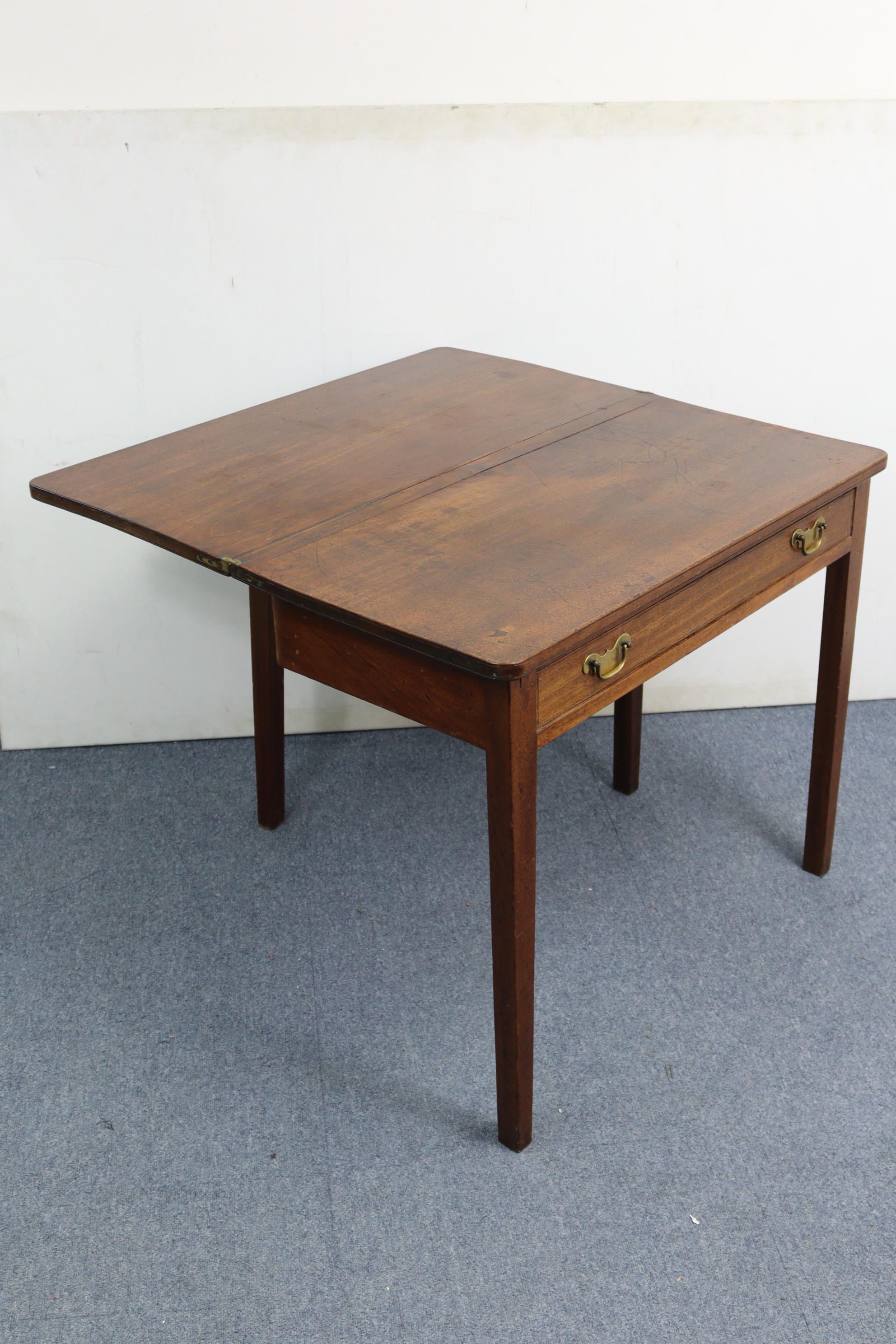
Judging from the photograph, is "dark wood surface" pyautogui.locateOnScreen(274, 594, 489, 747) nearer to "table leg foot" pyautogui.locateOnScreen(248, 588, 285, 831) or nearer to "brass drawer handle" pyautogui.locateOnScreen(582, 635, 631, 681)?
"brass drawer handle" pyautogui.locateOnScreen(582, 635, 631, 681)

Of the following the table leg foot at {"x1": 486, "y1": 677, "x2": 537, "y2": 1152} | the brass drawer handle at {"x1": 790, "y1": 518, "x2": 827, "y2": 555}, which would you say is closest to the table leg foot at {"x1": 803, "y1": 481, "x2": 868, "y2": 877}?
the brass drawer handle at {"x1": 790, "y1": 518, "x2": 827, "y2": 555}

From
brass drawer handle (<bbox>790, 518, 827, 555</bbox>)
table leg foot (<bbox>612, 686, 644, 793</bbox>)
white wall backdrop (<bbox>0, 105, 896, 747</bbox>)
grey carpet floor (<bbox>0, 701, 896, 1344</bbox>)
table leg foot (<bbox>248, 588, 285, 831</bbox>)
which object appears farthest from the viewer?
table leg foot (<bbox>612, 686, 644, 793</bbox>)

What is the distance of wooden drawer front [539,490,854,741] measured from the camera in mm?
1429

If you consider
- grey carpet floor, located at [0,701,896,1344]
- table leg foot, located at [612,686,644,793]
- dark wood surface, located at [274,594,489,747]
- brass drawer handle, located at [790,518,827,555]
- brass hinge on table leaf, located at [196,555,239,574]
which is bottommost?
grey carpet floor, located at [0,701,896,1344]

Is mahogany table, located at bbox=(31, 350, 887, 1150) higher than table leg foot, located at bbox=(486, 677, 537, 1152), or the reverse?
mahogany table, located at bbox=(31, 350, 887, 1150)

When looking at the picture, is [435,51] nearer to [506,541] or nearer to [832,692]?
[506,541]

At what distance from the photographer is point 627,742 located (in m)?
2.33

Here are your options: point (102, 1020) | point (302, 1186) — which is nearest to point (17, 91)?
point (102, 1020)

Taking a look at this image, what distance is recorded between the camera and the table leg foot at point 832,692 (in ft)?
6.26

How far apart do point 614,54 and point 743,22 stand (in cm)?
23

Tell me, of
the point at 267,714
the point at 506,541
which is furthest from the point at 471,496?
the point at 267,714

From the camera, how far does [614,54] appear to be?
2.17 meters

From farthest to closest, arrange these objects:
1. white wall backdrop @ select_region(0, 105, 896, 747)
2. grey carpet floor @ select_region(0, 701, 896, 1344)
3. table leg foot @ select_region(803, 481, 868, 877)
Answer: white wall backdrop @ select_region(0, 105, 896, 747)
table leg foot @ select_region(803, 481, 868, 877)
grey carpet floor @ select_region(0, 701, 896, 1344)

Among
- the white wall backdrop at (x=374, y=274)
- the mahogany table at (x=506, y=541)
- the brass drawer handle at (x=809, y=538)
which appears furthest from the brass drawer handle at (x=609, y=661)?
the white wall backdrop at (x=374, y=274)
